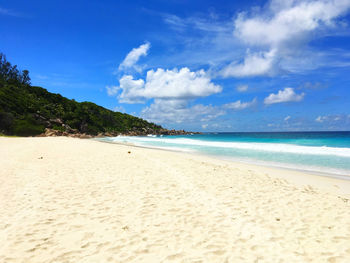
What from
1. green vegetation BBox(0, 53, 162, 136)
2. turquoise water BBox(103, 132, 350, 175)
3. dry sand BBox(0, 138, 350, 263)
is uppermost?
green vegetation BBox(0, 53, 162, 136)

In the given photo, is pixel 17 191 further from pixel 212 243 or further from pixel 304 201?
pixel 304 201

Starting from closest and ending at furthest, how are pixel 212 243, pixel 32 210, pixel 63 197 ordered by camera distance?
1. pixel 212 243
2. pixel 32 210
3. pixel 63 197

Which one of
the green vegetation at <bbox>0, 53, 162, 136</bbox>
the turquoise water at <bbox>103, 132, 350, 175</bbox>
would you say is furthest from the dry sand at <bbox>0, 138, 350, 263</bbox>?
the green vegetation at <bbox>0, 53, 162, 136</bbox>

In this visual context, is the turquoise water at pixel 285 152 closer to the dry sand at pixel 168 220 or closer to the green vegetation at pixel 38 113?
the dry sand at pixel 168 220

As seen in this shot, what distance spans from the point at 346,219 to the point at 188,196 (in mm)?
4982

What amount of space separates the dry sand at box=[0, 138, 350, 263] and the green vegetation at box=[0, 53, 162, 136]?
41446 millimetres

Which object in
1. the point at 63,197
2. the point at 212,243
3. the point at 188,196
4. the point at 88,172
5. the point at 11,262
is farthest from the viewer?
the point at 88,172

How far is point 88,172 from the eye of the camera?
11.0m

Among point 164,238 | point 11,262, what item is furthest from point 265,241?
point 11,262

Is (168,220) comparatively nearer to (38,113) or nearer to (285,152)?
(285,152)

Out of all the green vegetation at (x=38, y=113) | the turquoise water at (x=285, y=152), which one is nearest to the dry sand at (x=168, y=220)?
the turquoise water at (x=285, y=152)

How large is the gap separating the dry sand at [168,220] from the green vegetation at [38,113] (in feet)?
136

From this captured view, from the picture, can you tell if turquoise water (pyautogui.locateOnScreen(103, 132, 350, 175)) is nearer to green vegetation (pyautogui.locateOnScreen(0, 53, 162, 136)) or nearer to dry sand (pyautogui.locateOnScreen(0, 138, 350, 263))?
dry sand (pyautogui.locateOnScreen(0, 138, 350, 263))

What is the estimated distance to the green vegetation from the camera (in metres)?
43.6
